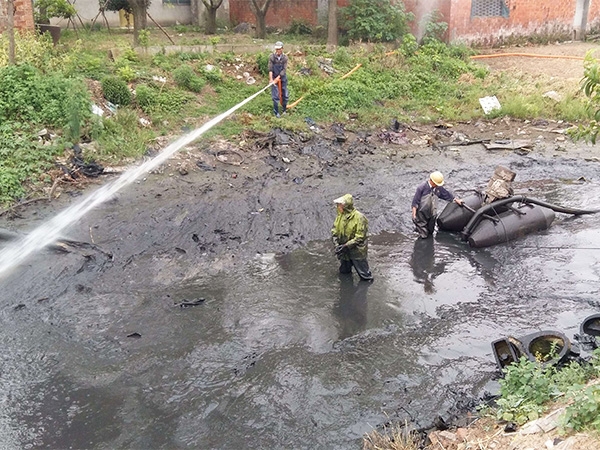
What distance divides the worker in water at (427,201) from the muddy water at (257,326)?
0.46 meters

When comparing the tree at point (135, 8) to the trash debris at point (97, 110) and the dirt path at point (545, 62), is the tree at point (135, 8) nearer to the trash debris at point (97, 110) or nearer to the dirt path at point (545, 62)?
the trash debris at point (97, 110)

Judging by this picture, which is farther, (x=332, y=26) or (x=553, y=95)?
(x=332, y=26)

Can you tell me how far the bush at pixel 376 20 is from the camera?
63.4 ft

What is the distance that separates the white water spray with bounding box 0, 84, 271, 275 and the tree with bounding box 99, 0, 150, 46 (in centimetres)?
501

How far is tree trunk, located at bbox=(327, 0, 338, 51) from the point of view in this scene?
63.1 feet

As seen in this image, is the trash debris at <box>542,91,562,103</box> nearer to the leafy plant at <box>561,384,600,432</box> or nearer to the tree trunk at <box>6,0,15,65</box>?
the leafy plant at <box>561,384,600,432</box>

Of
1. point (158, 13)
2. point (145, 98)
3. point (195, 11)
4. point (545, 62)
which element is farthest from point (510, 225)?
point (158, 13)

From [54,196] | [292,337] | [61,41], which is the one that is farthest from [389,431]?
[61,41]

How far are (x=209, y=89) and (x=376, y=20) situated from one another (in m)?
6.76

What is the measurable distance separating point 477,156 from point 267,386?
10363mm

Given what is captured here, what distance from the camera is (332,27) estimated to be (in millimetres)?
19453

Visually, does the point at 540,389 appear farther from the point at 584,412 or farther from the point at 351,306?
the point at 351,306

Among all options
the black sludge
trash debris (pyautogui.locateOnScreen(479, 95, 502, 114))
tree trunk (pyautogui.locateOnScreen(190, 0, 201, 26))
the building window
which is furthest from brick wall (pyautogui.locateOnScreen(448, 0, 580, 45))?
the black sludge

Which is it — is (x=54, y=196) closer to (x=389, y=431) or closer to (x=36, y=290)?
(x=36, y=290)
